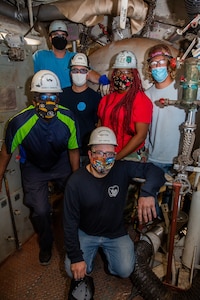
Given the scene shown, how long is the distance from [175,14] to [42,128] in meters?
2.59

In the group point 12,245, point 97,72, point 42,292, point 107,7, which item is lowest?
point 42,292

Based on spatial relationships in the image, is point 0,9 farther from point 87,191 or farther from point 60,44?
point 87,191

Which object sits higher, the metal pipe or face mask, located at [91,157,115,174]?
face mask, located at [91,157,115,174]

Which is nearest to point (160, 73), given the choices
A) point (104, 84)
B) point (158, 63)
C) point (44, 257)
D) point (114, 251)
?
point (158, 63)

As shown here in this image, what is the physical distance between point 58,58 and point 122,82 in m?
1.01

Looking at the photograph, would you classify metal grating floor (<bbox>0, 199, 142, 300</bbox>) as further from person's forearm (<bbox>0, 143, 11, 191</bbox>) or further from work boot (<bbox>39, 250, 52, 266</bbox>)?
person's forearm (<bbox>0, 143, 11, 191</bbox>)

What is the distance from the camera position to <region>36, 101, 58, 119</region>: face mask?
1.97 meters

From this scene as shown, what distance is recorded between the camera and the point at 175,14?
3254mm

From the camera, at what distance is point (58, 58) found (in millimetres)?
2709

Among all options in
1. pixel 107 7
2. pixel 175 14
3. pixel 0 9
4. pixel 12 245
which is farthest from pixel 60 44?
pixel 12 245

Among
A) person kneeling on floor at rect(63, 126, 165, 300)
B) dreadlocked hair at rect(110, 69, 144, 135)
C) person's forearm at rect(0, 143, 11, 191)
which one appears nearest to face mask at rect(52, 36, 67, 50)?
dreadlocked hair at rect(110, 69, 144, 135)

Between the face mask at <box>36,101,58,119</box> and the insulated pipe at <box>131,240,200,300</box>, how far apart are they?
4.48ft

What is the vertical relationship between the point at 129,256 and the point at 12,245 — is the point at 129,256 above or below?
above

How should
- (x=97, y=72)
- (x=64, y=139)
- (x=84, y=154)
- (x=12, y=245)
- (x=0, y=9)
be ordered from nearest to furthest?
(x=64, y=139), (x=12, y=245), (x=84, y=154), (x=97, y=72), (x=0, y=9)
